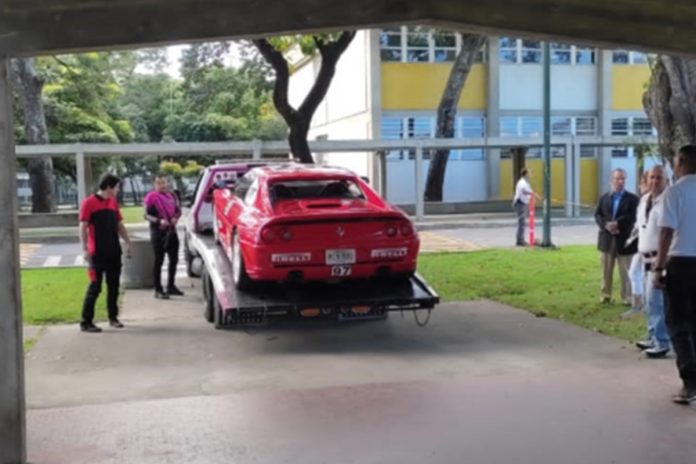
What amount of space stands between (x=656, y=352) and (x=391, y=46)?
29091mm

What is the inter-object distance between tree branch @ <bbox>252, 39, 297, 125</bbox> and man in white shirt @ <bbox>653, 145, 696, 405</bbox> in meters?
13.1

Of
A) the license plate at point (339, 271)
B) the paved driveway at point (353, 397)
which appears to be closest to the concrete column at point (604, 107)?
the paved driveway at point (353, 397)

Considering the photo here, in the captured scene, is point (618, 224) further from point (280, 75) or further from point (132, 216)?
point (132, 216)

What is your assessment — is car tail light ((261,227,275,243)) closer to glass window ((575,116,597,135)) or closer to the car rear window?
the car rear window

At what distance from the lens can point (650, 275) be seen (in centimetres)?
774

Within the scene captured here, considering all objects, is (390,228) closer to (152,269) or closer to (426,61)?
(152,269)

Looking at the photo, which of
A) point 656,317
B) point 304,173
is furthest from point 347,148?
point 656,317

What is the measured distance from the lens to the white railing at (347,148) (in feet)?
93.5

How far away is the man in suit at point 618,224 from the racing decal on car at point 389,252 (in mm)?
3420

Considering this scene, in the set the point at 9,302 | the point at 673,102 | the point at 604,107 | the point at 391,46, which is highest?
the point at 391,46

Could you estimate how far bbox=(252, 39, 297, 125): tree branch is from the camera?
18.6 metres

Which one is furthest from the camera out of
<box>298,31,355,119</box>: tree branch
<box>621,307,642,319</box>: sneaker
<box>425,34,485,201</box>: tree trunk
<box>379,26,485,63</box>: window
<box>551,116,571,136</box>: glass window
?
<box>551,116,571,136</box>: glass window

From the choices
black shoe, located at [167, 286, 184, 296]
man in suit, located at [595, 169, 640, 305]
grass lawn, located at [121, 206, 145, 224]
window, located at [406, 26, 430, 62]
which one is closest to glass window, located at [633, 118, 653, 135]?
window, located at [406, 26, 430, 62]

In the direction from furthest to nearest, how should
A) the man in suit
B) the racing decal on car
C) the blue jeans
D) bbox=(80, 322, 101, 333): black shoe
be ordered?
the man in suit, bbox=(80, 322, 101, 333): black shoe, the racing decal on car, the blue jeans
